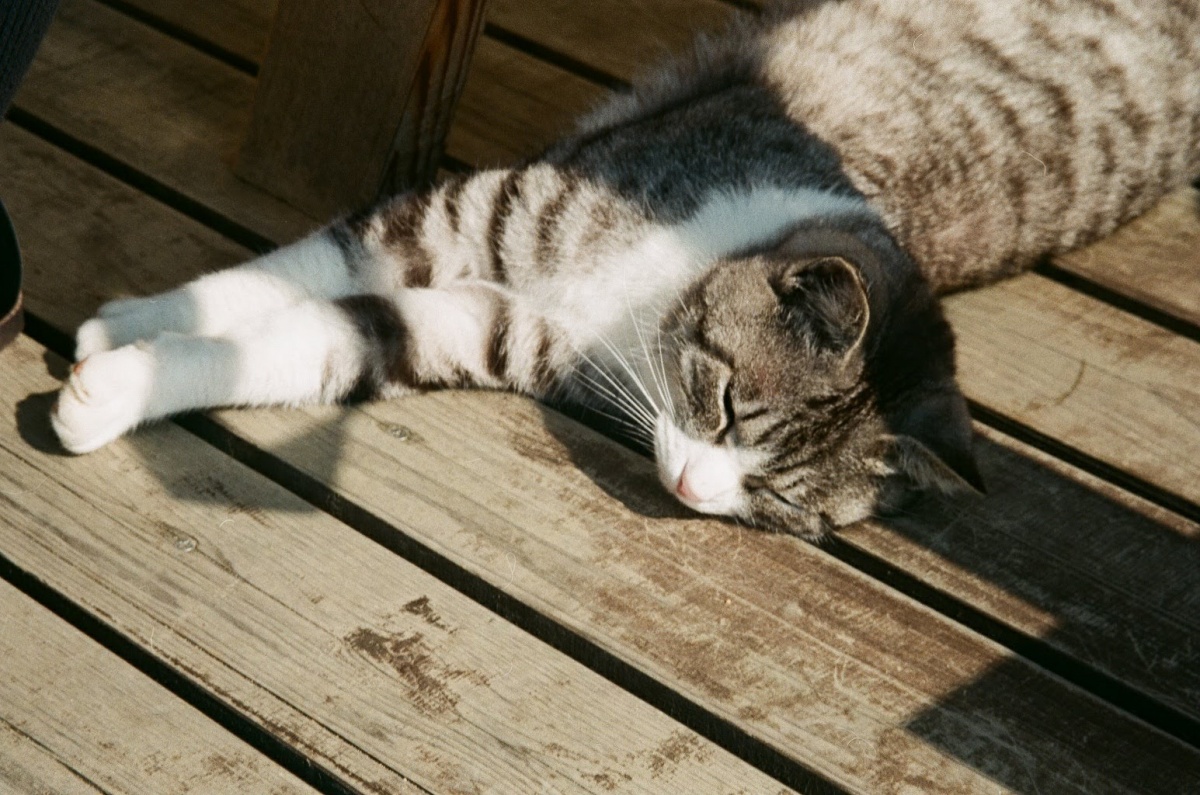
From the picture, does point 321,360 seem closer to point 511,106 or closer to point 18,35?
point 18,35

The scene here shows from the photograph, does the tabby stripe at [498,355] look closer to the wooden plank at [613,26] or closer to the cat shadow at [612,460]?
the cat shadow at [612,460]

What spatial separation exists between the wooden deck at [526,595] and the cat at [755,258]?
9 centimetres

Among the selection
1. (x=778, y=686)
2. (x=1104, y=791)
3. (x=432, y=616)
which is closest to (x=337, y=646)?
(x=432, y=616)

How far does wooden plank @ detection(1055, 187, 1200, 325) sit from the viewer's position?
2.81 m

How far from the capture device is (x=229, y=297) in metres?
2.32

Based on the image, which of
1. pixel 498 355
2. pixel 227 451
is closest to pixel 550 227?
pixel 498 355

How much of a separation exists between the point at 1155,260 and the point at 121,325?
1960 mm

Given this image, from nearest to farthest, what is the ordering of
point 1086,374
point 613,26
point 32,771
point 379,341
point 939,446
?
point 32,771
point 939,446
point 379,341
point 1086,374
point 613,26

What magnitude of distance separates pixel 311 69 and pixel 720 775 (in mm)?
1516

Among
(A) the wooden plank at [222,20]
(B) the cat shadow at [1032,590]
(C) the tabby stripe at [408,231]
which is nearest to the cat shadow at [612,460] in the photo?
(B) the cat shadow at [1032,590]

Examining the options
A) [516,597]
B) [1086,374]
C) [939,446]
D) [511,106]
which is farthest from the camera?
[511,106]

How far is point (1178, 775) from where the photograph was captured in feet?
6.13

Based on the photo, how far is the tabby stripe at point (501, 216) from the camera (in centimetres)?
247

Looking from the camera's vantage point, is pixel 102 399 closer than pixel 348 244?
Yes
